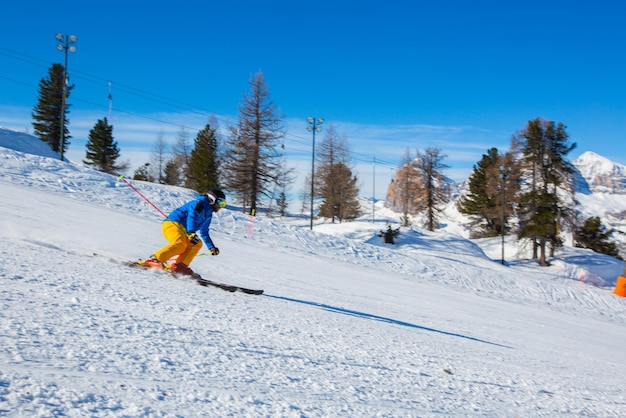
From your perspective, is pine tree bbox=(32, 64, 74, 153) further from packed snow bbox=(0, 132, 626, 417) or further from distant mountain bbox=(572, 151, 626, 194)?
distant mountain bbox=(572, 151, 626, 194)

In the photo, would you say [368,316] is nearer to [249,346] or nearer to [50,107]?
[249,346]

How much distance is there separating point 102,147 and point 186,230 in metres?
47.7

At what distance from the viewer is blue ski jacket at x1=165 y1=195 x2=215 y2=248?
7.18 meters

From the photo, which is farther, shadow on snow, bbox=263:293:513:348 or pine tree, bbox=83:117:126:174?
pine tree, bbox=83:117:126:174

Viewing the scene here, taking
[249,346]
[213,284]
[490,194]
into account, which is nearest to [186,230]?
[213,284]

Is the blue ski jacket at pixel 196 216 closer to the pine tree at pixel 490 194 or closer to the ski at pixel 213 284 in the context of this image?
the ski at pixel 213 284

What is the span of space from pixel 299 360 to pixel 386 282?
35.0 ft

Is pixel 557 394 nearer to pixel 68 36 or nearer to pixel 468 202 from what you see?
pixel 68 36

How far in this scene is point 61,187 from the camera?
17703 millimetres

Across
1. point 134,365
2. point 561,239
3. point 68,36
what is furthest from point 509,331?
point 561,239

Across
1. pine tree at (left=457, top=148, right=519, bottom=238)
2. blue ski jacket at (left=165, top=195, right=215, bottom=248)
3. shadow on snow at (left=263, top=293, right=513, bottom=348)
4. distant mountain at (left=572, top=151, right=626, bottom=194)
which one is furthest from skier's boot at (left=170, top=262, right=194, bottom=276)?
distant mountain at (left=572, top=151, right=626, bottom=194)

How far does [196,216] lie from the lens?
7.20 m

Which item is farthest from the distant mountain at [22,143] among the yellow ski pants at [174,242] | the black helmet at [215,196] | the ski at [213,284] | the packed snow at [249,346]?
the black helmet at [215,196]

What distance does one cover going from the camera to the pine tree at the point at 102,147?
1917 inches
